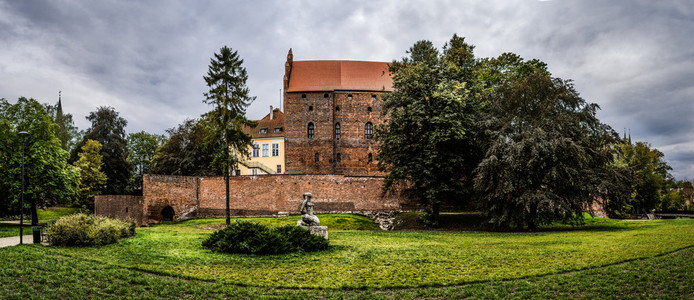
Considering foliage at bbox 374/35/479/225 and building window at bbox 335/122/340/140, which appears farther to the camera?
building window at bbox 335/122/340/140

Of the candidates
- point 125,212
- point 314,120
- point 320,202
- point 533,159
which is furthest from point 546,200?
point 314,120

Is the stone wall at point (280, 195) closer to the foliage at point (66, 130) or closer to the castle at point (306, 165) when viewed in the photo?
the castle at point (306, 165)

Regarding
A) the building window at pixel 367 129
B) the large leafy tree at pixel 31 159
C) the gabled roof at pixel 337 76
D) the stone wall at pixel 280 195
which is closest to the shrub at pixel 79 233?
the large leafy tree at pixel 31 159

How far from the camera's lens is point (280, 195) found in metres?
37.1

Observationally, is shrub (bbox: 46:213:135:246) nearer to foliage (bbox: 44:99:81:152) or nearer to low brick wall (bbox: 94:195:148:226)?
low brick wall (bbox: 94:195:148:226)

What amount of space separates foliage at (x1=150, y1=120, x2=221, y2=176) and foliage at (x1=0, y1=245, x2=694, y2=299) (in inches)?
1396

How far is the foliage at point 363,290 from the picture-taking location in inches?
359

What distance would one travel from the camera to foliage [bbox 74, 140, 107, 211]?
1726 inches

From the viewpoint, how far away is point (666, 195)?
54656mm

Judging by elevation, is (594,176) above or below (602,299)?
above

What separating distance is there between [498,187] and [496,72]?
52.3ft

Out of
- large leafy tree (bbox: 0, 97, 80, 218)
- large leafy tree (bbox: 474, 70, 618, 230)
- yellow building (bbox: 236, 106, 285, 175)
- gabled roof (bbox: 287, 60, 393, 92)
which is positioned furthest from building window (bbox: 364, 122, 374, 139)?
large leafy tree (bbox: 0, 97, 80, 218)

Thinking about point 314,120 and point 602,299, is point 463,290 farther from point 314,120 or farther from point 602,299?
point 314,120

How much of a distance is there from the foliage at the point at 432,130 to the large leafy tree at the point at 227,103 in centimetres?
1002
